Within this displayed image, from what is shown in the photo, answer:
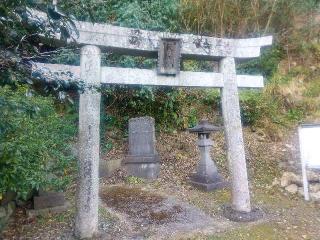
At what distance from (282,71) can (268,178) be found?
18.1 ft

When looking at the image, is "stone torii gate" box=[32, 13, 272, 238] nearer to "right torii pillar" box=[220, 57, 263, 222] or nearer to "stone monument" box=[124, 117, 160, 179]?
"right torii pillar" box=[220, 57, 263, 222]

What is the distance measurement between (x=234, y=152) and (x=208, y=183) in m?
1.55

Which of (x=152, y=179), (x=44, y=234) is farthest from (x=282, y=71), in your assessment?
(x=44, y=234)

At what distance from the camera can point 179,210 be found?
5195mm

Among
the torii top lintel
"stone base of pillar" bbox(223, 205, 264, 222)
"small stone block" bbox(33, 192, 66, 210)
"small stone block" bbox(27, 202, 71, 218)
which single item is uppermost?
the torii top lintel

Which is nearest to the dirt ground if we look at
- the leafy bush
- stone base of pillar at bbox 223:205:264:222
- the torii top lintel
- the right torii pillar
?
stone base of pillar at bbox 223:205:264:222

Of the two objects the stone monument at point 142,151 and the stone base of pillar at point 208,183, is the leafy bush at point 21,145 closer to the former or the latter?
the stone monument at point 142,151

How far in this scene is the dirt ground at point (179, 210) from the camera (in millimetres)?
4395

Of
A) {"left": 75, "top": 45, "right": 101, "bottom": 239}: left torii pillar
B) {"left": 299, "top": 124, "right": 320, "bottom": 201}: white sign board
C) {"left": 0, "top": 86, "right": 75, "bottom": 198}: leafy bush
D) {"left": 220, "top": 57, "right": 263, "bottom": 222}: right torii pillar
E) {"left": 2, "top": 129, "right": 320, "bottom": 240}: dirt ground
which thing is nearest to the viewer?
{"left": 0, "top": 86, "right": 75, "bottom": 198}: leafy bush

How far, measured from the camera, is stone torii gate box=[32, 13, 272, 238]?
4035 millimetres

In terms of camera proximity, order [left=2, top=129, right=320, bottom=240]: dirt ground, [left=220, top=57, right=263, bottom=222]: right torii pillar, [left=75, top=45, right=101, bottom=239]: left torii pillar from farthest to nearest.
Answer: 1. [left=220, top=57, right=263, bottom=222]: right torii pillar
2. [left=2, top=129, right=320, bottom=240]: dirt ground
3. [left=75, top=45, right=101, bottom=239]: left torii pillar

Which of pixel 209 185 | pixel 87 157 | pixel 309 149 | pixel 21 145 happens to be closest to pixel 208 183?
pixel 209 185

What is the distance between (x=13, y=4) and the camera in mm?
2027

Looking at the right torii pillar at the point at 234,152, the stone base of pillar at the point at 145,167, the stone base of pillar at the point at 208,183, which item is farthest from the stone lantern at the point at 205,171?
the right torii pillar at the point at 234,152
